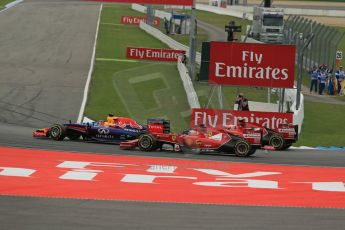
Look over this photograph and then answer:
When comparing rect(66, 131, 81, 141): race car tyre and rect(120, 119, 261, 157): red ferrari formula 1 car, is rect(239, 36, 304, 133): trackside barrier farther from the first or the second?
rect(66, 131, 81, 141): race car tyre

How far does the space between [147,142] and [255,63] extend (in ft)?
21.0

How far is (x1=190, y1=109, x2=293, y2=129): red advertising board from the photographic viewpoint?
2547 cm

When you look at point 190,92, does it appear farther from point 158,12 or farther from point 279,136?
point 158,12

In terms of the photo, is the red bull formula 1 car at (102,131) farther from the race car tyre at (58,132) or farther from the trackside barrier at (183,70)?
the trackside barrier at (183,70)

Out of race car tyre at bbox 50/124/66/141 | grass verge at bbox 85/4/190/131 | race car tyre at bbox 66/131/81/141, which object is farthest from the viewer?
grass verge at bbox 85/4/190/131

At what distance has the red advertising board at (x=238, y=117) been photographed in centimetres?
2547

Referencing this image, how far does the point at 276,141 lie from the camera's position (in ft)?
77.7

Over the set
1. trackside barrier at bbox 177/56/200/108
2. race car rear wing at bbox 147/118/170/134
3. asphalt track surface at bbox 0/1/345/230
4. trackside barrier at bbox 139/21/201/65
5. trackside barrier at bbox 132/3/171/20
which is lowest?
asphalt track surface at bbox 0/1/345/230

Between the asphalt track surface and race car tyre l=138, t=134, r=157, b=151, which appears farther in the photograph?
race car tyre l=138, t=134, r=157, b=151

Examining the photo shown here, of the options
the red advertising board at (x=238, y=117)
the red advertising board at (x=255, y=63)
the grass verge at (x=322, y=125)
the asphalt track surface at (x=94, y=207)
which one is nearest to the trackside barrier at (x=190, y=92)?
the red advertising board at (x=255, y=63)

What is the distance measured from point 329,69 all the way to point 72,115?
15994mm

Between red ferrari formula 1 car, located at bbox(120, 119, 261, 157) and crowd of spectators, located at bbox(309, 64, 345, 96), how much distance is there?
17.2m

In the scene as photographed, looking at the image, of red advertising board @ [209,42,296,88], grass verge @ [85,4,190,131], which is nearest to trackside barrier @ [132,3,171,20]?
grass verge @ [85,4,190,131]

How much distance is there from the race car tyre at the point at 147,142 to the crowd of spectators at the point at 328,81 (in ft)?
59.6
